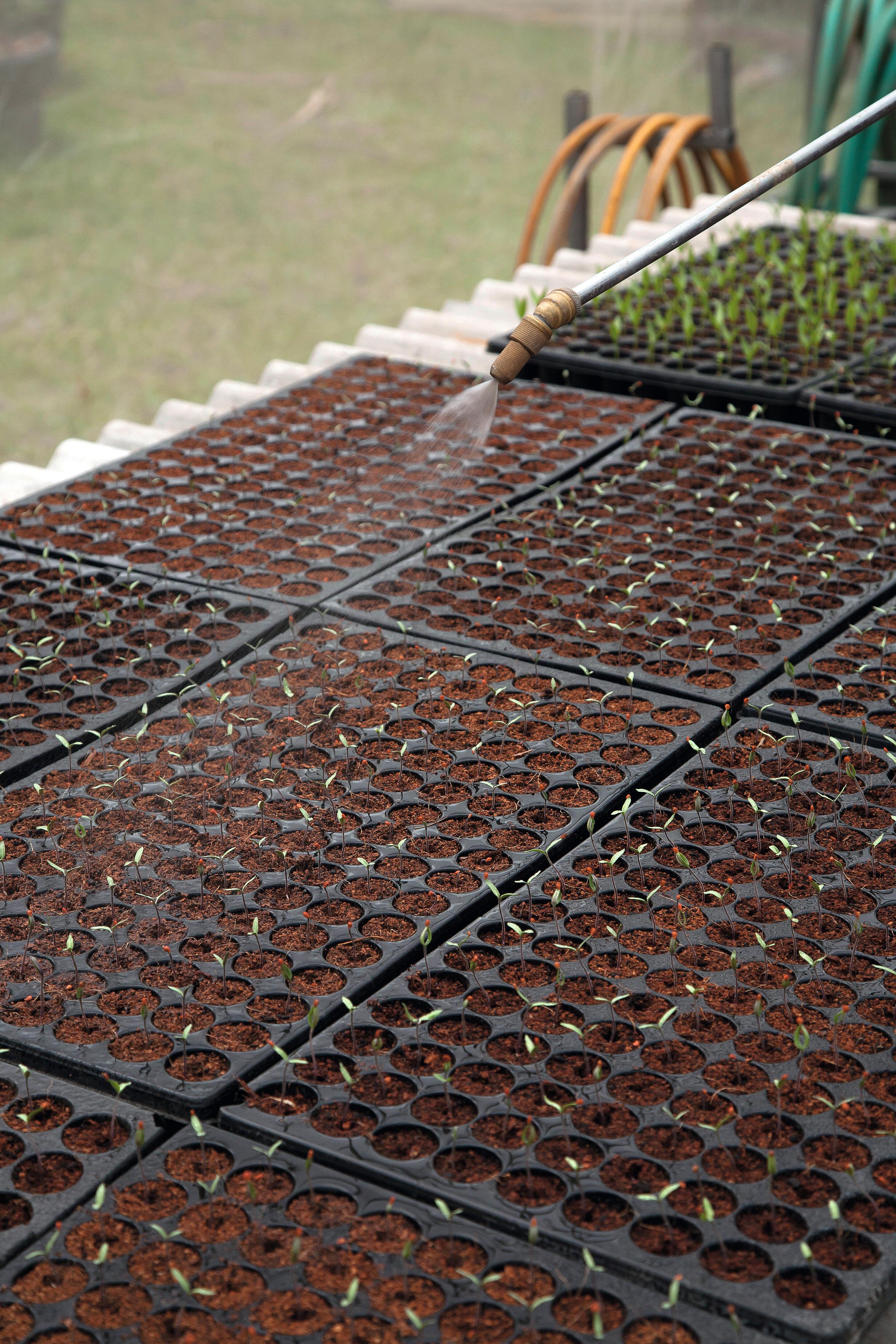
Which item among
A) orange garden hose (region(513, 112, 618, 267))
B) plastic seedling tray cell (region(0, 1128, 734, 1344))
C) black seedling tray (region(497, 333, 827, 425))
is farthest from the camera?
orange garden hose (region(513, 112, 618, 267))

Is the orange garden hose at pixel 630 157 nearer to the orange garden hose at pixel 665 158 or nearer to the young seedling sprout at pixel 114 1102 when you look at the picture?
the orange garden hose at pixel 665 158

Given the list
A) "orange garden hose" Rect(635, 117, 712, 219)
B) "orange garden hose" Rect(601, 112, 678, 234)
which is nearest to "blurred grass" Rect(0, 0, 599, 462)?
"orange garden hose" Rect(601, 112, 678, 234)

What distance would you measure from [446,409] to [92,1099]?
2715 mm

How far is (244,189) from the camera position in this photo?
451 inches

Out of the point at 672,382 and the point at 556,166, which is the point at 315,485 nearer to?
the point at 672,382

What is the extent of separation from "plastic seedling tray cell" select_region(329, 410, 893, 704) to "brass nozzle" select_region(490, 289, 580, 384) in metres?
0.86

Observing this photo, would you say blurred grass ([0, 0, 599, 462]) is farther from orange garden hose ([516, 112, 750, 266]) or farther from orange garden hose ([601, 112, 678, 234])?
orange garden hose ([601, 112, 678, 234])

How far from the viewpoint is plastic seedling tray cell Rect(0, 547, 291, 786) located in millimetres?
2779

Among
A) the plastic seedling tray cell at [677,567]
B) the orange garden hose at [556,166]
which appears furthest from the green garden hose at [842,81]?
the plastic seedling tray cell at [677,567]

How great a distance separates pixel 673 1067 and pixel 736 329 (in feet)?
9.96

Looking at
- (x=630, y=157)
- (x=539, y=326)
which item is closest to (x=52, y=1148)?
(x=539, y=326)

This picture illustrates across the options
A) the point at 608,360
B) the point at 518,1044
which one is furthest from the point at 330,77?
the point at 518,1044

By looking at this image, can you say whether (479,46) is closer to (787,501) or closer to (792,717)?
(787,501)

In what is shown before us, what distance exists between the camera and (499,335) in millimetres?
4645
